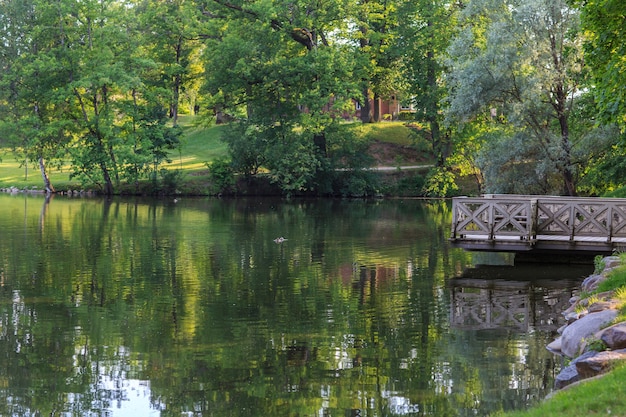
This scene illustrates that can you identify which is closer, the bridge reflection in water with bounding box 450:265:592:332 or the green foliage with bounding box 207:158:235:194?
the bridge reflection in water with bounding box 450:265:592:332

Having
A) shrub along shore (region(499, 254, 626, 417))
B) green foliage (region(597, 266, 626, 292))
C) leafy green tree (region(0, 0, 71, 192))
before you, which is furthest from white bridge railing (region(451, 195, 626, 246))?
leafy green tree (region(0, 0, 71, 192))

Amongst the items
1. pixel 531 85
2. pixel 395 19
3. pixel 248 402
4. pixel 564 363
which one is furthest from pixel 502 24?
pixel 248 402

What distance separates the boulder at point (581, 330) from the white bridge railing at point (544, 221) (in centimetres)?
1116

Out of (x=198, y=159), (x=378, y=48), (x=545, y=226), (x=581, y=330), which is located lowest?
(x=581, y=330)

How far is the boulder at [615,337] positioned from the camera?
12109 millimetres

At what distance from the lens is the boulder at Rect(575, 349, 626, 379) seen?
10.9 metres

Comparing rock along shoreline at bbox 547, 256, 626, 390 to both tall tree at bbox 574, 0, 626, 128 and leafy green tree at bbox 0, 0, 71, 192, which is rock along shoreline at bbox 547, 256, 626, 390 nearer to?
tall tree at bbox 574, 0, 626, 128

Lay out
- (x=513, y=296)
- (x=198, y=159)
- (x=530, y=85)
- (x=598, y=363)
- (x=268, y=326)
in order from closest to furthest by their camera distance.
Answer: (x=598, y=363)
(x=268, y=326)
(x=513, y=296)
(x=530, y=85)
(x=198, y=159)

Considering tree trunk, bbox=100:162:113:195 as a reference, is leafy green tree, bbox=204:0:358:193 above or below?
above

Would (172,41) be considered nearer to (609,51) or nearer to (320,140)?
(320,140)

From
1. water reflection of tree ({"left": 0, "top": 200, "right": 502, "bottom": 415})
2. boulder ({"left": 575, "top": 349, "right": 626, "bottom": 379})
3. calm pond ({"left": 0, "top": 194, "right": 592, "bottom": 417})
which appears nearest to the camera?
boulder ({"left": 575, "top": 349, "right": 626, "bottom": 379})

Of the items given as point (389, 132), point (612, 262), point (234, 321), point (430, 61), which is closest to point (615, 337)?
point (234, 321)

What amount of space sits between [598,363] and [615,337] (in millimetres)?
1297

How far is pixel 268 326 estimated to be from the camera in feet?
57.8
